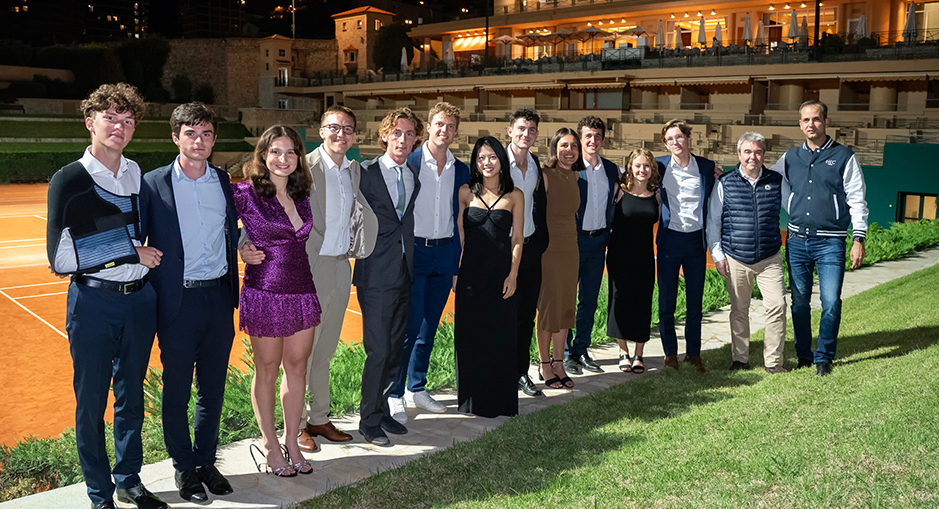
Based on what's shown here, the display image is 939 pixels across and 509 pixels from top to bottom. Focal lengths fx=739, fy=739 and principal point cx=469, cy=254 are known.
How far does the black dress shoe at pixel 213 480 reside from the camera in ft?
14.1

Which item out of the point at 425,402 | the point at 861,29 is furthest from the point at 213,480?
the point at 861,29

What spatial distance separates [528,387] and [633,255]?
1616 millimetres

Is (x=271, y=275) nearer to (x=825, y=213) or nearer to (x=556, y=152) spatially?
(x=556, y=152)

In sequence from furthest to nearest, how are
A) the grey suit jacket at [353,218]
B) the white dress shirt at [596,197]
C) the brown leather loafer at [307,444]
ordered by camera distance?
the white dress shirt at [596,197], the brown leather loafer at [307,444], the grey suit jacket at [353,218]

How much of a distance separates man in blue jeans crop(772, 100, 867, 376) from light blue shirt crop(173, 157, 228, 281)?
15.4ft

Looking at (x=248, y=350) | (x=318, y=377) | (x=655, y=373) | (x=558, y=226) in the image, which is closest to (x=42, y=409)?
(x=248, y=350)

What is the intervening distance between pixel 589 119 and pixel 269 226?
136 inches

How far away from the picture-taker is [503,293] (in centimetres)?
561

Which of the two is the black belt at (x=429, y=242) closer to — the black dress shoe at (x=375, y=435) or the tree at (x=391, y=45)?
the black dress shoe at (x=375, y=435)

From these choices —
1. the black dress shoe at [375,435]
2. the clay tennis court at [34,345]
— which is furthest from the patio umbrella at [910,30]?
the black dress shoe at [375,435]

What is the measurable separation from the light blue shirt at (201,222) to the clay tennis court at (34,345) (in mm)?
4003

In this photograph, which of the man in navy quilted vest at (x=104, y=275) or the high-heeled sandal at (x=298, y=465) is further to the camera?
the high-heeled sandal at (x=298, y=465)

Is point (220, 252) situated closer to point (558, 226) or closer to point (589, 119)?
point (558, 226)

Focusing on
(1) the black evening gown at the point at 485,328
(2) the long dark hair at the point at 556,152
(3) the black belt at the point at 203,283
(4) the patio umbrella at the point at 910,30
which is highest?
(4) the patio umbrella at the point at 910,30
